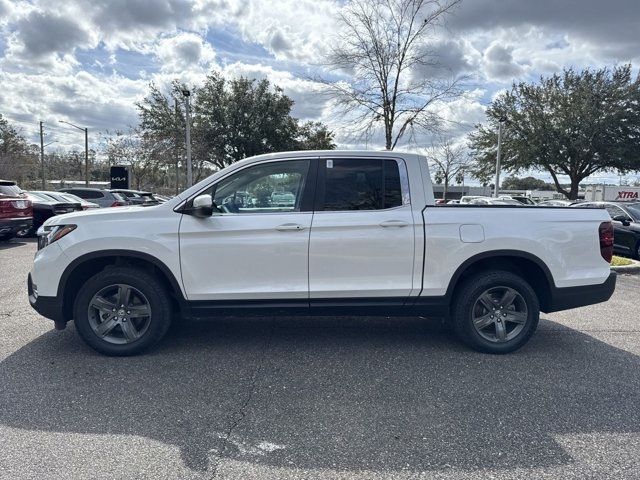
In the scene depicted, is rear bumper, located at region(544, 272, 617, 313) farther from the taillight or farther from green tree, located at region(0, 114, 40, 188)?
green tree, located at region(0, 114, 40, 188)

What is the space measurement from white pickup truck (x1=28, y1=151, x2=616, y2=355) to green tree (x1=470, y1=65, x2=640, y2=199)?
24733 millimetres

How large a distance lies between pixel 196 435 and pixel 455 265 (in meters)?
2.63

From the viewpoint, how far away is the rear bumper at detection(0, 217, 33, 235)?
34.9ft

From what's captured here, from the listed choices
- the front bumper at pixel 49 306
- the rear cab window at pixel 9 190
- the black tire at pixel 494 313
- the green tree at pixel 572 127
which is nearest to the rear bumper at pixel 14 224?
the rear cab window at pixel 9 190

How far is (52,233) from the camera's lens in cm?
415

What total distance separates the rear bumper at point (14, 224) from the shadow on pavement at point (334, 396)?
24.8ft

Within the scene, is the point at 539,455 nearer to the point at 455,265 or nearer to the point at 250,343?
the point at 455,265

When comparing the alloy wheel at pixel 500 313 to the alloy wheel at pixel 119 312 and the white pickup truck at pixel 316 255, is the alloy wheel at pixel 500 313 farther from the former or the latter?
the alloy wheel at pixel 119 312

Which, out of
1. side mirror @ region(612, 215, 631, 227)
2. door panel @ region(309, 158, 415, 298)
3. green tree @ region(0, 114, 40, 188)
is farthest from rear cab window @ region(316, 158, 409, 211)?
green tree @ region(0, 114, 40, 188)

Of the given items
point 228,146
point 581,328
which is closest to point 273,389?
point 581,328

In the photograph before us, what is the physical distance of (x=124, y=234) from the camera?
4.01 metres

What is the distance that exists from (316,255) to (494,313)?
184cm

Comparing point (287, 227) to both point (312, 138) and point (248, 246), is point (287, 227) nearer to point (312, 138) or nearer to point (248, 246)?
point (248, 246)

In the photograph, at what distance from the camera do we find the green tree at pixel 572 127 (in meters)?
27.6
